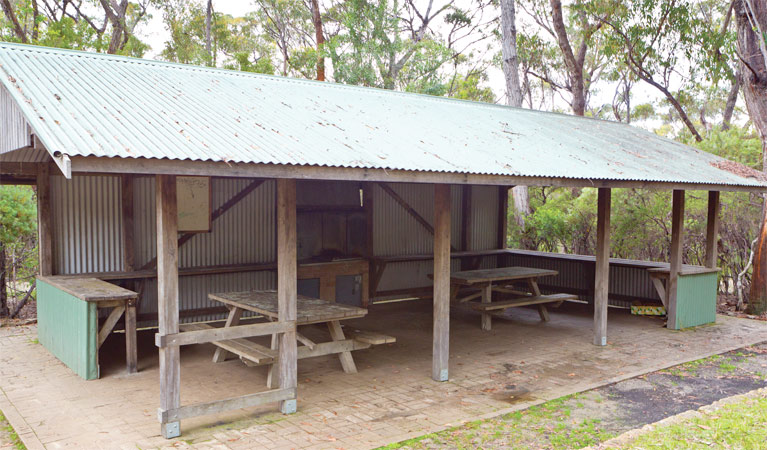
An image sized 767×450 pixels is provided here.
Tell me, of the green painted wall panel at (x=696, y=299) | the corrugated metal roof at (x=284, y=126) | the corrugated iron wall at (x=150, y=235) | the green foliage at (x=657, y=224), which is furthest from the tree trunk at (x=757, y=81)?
the corrugated iron wall at (x=150, y=235)

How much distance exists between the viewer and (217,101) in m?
6.54

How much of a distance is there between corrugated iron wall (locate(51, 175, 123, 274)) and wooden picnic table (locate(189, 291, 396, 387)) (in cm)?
208

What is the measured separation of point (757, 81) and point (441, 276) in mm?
9208

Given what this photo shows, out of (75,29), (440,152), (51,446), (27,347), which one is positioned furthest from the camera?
(75,29)

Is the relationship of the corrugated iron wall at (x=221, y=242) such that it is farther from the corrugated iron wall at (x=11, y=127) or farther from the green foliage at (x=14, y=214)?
the corrugated iron wall at (x=11, y=127)

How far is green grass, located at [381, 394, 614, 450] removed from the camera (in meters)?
4.85

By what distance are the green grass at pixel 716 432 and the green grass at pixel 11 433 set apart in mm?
4738

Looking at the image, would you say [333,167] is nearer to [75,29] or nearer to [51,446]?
[51,446]

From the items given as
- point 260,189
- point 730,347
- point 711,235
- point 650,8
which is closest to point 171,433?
point 260,189

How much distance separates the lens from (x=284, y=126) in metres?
6.10

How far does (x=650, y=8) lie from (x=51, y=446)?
16135 mm

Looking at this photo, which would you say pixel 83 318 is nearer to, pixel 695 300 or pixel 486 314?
pixel 486 314

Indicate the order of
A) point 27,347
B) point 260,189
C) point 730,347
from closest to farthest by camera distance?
point 27,347 → point 730,347 → point 260,189

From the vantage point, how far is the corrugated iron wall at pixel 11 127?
5070 millimetres
